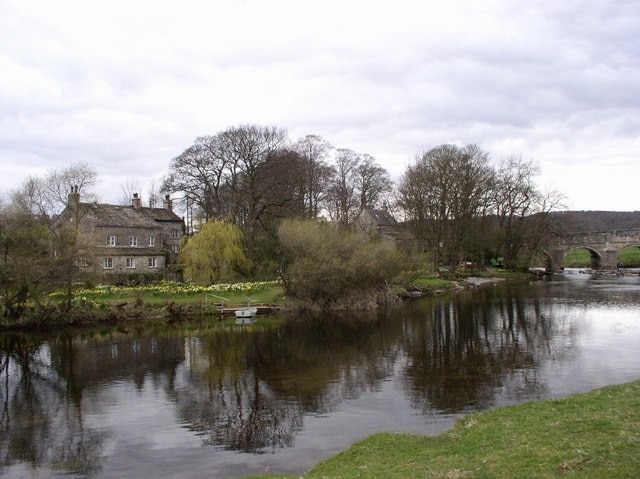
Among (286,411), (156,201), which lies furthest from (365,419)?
(156,201)

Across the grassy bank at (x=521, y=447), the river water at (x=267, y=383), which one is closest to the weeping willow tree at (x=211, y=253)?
the river water at (x=267, y=383)

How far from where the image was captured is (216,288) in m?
44.6

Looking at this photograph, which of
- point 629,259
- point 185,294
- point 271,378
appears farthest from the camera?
point 629,259

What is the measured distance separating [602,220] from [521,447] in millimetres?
105517

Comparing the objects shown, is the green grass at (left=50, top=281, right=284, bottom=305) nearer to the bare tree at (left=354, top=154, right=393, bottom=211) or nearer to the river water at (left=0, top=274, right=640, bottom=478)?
the river water at (left=0, top=274, right=640, bottom=478)

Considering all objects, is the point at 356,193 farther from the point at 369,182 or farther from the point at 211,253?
the point at 211,253

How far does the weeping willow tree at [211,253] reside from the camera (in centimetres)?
4625

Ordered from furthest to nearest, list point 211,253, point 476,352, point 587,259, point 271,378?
point 587,259 → point 211,253 → point 476,352 → point 271,378

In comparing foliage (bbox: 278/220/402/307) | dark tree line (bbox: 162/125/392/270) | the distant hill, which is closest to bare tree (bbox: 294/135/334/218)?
dark tree line (bbox: 162/125/392/270)

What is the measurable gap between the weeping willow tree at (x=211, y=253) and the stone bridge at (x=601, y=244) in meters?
48.7

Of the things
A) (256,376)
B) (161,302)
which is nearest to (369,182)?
(161,302)

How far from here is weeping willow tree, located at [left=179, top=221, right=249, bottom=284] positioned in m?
46.2

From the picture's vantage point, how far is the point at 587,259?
99688 mm

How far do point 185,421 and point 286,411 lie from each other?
9.54ft
